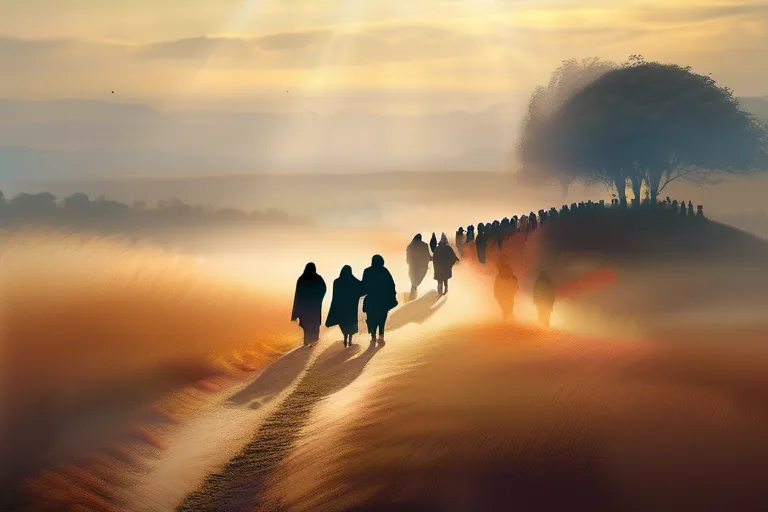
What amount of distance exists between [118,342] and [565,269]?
900 inches

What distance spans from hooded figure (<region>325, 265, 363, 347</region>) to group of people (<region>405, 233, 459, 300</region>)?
25.9 ft

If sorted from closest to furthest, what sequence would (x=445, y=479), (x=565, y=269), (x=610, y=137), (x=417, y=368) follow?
(x=445, y=479)
(x=417, y=368)
(x=565, y=269)
(x=610, y=137)

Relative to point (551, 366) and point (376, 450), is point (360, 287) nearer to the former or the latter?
point (551, 366)

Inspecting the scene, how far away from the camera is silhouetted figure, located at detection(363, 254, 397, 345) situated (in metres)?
23.6

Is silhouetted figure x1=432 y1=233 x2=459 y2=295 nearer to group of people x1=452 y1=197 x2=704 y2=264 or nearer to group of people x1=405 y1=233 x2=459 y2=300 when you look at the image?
group of people x1=405 y1=233 x2=459 y2=300

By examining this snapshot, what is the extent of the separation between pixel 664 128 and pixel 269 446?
55.4 m

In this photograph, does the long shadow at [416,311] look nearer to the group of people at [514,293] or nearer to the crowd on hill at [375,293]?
the crowd on hill at [375,293]

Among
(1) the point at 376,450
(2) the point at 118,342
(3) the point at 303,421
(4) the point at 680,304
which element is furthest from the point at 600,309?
(1) the point at 376,450

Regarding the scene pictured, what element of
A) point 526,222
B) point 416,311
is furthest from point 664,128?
point 416,311

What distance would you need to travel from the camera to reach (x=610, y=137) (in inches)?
2613

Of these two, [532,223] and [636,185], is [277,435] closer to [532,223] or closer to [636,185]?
[532,223]

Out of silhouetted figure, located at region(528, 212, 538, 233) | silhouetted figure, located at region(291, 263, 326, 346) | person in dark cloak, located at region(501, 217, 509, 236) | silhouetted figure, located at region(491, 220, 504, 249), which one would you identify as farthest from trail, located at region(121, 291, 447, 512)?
silhouetted figure, located at region(528, 212, 538, 233)

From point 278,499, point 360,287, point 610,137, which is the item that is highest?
point 610,137

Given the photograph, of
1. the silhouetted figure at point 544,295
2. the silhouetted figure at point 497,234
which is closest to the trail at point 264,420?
the silhouetted figure at point 544,295
